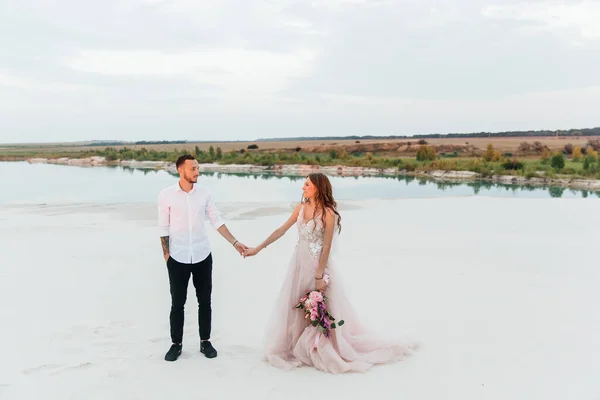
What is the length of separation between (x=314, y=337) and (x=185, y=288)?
1.02 meters

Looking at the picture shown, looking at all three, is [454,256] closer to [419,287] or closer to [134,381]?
[419,287]

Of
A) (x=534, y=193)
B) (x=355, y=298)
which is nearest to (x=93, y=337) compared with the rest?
(x=355, y=298)

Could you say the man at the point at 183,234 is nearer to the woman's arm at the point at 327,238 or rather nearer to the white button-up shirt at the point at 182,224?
the white button-up shirt at the point at 182,224

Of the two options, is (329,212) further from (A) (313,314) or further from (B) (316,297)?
(A) (313,314)

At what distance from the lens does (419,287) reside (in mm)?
6238

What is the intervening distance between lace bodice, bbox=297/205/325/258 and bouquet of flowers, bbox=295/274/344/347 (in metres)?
0.30

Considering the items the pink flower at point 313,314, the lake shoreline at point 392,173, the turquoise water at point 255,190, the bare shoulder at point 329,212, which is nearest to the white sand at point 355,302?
the pink flower at point 313,314

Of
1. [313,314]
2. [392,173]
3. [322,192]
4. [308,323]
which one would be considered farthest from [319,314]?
[392,173]

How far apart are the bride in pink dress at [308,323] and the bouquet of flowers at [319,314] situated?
0.06 metres

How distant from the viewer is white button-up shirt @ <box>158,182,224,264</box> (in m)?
3.86

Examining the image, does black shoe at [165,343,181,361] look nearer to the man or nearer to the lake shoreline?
the man

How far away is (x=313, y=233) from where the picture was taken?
12.8ft

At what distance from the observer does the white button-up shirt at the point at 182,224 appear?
12.7ft

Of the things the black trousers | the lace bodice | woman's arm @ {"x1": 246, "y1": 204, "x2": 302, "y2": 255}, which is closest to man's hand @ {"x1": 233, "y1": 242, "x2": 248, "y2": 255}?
woman's arm @ {"x1": 246, "y1": 204, "x2": 302, "y2": 255}
